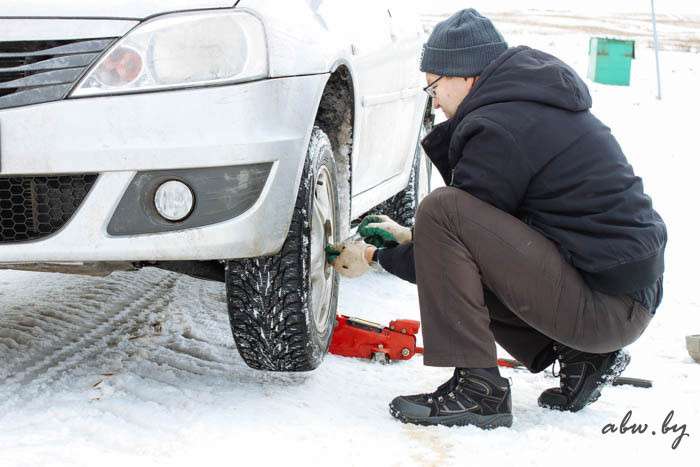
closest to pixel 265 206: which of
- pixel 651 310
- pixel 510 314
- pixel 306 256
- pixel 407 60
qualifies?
pixel 306 256

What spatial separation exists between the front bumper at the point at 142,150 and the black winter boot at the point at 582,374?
1.04 m

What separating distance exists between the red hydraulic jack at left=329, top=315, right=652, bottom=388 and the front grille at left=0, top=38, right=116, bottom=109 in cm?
145

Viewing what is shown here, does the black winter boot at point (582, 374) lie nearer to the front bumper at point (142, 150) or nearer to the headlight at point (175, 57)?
the front bumper at point (142, 150)

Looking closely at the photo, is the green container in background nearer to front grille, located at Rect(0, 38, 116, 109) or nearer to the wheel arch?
the wheel arch

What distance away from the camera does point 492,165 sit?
9.66ft

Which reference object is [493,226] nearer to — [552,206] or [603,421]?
[552,206]

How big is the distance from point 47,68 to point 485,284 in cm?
133

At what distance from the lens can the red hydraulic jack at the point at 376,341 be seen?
12.6ft

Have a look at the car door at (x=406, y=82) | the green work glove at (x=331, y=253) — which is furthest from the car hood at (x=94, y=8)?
the car door at (x=406, y=82)

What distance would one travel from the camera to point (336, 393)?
135 inches

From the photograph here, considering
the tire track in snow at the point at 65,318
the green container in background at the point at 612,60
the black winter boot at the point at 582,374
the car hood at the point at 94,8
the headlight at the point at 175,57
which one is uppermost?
the car hood at the point at 94,8

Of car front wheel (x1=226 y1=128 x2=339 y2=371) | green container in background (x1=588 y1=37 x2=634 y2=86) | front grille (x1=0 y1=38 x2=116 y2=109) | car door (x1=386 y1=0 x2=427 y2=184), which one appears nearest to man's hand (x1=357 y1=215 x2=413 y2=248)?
car front wheel (x1=226 y1=128 x2=339 y2=371)

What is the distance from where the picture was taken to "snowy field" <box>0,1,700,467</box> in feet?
9.21

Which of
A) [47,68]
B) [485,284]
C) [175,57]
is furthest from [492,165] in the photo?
[47,68]
